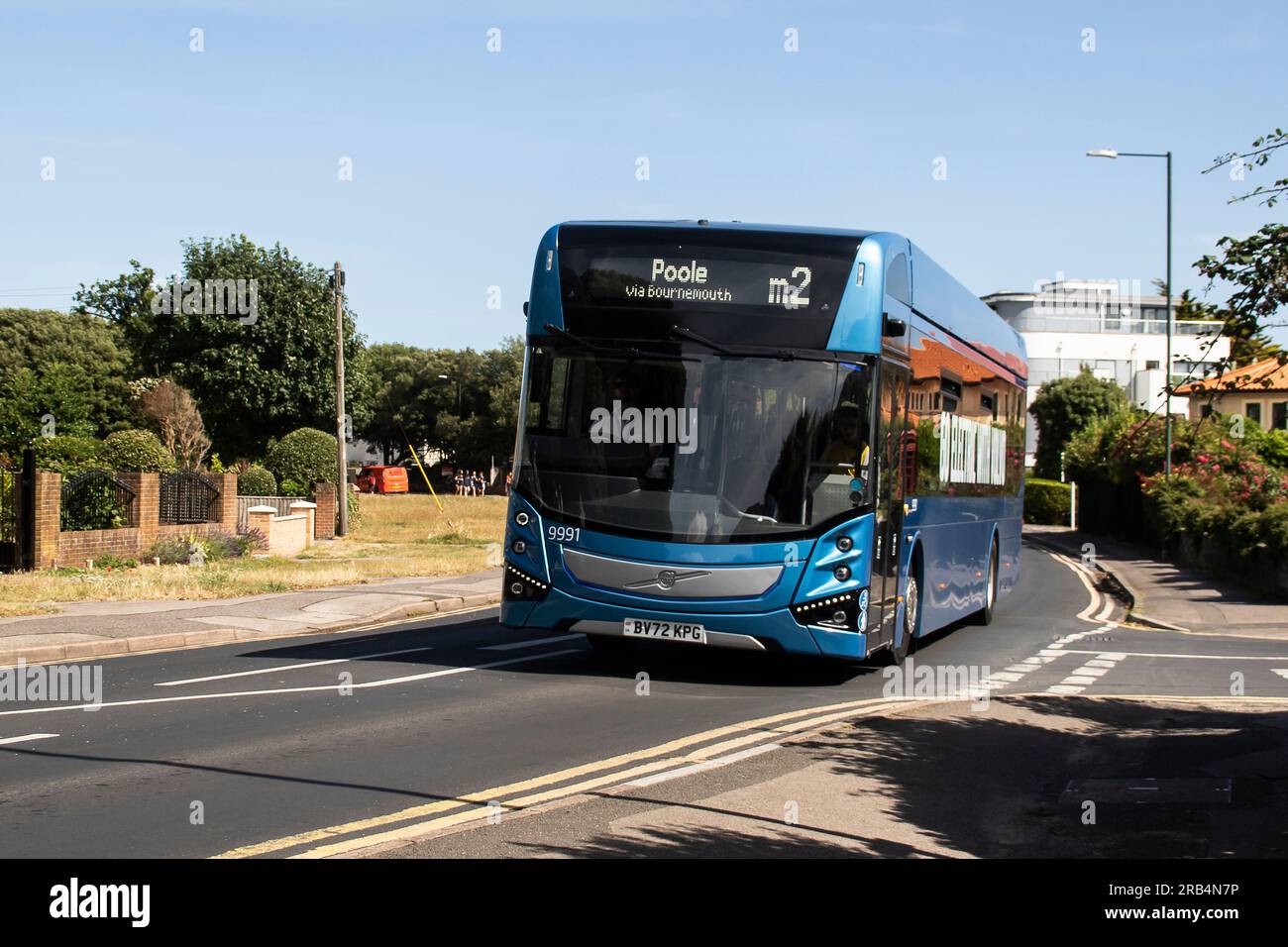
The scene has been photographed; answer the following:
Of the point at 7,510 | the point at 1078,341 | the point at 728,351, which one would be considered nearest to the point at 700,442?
the point at 728,351

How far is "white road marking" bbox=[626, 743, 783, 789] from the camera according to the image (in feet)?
27.8

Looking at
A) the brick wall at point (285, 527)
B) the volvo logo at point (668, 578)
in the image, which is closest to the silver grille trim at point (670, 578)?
the volvo logo at point (668, 578)

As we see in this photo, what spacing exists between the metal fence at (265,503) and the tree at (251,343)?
50.7 ft

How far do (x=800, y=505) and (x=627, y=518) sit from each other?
1.47 m

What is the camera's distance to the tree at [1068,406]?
252 feet

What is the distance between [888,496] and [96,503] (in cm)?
1733

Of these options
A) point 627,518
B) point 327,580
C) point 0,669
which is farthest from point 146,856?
point 327,580

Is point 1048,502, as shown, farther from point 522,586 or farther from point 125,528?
point 522,586

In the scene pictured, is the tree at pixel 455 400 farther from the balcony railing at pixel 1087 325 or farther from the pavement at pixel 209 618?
the pavement at pixel 209 618

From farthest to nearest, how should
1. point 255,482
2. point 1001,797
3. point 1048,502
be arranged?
point 1048,502
point 255,482
point 1001,797

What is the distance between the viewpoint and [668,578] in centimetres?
1238

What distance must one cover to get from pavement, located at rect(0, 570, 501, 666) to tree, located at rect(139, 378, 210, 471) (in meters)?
18.7
